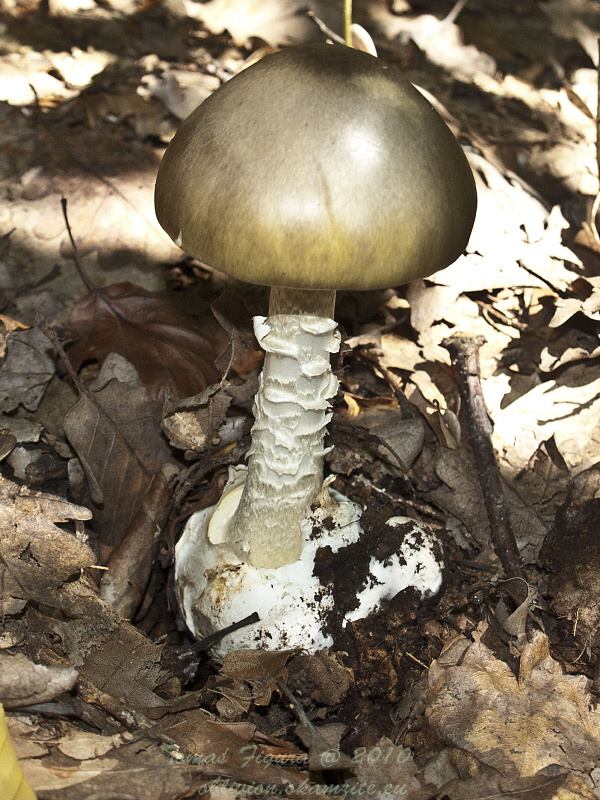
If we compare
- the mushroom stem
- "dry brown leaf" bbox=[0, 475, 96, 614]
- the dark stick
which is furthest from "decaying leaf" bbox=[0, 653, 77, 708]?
the dark stick

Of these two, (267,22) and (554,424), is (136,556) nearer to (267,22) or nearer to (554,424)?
(554,424)

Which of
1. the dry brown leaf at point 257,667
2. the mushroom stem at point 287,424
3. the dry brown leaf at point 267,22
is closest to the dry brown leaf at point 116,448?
the mushroom stem at point 287,424

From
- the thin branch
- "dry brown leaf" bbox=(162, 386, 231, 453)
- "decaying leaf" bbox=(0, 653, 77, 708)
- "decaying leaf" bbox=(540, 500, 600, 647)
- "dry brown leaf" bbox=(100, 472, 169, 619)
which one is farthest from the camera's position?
the thin branch

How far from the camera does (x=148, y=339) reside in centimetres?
371

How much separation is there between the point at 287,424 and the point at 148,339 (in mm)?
1454

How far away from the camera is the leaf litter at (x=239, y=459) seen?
89.3 inches

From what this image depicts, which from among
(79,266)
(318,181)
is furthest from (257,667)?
(79,266)

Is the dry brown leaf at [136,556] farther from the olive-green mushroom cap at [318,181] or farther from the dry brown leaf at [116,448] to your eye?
the olive-green mushroom cap at [318,181]

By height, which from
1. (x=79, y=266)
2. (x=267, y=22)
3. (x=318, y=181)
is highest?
(x=318, y=181)

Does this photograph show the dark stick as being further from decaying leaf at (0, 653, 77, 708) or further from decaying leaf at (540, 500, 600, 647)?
decaying leaf at (0, 653, 77, 708)

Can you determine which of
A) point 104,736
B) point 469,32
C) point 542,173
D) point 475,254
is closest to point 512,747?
point 104,736

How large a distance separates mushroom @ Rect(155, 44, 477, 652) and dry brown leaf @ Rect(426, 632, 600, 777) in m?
1.46

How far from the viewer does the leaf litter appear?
2268 mm

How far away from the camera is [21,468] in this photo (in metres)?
3.16
